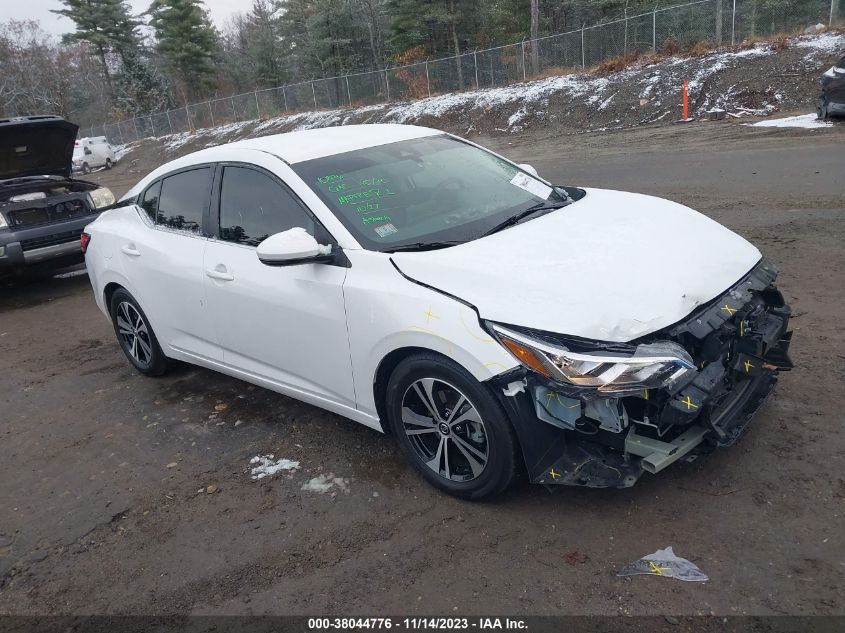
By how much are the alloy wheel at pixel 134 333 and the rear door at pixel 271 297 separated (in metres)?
1.21

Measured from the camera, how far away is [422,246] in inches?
135

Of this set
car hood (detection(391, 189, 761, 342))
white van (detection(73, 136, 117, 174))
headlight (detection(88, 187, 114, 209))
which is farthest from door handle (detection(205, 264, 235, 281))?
white van (detection(73, 136, 117, 174))

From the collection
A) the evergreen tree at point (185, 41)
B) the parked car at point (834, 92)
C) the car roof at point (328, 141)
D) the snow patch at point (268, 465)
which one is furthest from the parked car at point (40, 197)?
the evergreen tree at point (185, 41)

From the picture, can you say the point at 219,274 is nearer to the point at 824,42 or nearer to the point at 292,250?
the point at 292,250

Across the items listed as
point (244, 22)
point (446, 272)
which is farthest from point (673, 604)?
point (244, 22)

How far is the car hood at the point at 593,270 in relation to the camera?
282cm

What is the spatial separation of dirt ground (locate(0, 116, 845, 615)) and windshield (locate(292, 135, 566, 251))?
1.27m

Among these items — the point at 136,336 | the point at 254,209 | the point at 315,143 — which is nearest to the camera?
the point at 254,209

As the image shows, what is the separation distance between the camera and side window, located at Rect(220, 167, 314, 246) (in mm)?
3803

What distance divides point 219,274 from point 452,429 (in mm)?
1853

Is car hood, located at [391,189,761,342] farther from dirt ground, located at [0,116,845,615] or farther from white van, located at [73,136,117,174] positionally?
white van, located at [73,136,117,174]

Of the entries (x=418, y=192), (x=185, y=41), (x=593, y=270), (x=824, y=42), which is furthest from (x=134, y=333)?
(x=185, y=41)

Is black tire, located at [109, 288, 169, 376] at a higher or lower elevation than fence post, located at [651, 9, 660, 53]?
lower

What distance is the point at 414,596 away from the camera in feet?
8.99
